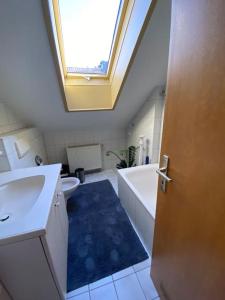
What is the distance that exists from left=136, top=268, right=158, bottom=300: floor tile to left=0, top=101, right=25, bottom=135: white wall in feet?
6.36

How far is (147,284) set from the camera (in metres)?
1.11

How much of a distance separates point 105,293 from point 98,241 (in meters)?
0.44

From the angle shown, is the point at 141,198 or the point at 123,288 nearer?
the point at 123,288

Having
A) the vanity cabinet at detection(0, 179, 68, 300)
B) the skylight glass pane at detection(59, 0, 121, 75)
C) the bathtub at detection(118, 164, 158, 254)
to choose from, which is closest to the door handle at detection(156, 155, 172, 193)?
the bathtub at detection(118, 164, 158, 254)

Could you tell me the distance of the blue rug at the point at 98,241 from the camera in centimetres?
122

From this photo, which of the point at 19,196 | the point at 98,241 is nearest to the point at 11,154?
the point at 19,196

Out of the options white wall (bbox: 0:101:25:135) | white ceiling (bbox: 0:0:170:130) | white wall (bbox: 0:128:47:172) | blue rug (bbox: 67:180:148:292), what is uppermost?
white ceiling (bbox: 0:0:170:130)

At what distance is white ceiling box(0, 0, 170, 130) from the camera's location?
0.96 m

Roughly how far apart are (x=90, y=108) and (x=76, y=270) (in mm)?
1821

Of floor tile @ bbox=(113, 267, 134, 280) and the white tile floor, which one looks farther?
floor tile @ bbox=(113, 267, 134, 280)

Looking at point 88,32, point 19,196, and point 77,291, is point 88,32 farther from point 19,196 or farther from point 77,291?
point 77,291

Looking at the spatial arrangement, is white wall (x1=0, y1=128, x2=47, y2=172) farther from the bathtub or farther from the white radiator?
the bathtub

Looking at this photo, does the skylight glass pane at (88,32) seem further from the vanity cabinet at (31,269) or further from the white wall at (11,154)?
the vanity cabinet at (31,269)

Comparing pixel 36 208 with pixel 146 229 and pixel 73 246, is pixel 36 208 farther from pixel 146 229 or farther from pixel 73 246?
pixel 146 229
